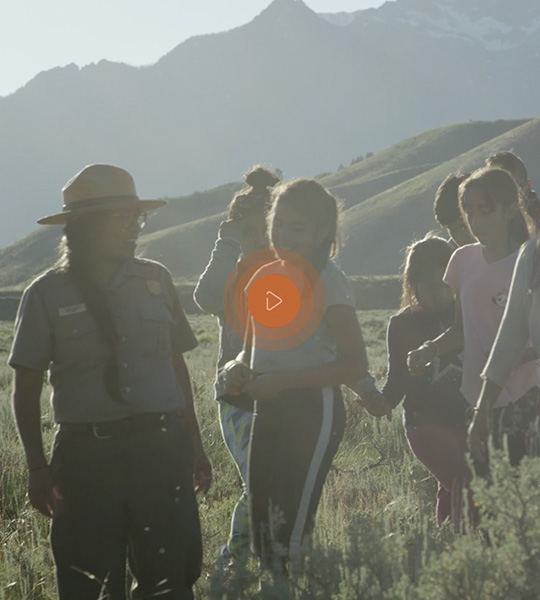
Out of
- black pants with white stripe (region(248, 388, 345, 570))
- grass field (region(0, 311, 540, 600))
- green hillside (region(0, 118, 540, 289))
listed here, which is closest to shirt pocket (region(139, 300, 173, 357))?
black pants with white stripe (region(248, 388, 345, 570))

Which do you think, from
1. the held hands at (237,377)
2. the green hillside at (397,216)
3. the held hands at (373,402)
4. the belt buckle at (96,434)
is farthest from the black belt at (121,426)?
the green hillside at (397,216)

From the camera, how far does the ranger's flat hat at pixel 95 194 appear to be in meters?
3.18

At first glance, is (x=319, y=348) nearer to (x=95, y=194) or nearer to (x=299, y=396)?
(x=299, y=396)

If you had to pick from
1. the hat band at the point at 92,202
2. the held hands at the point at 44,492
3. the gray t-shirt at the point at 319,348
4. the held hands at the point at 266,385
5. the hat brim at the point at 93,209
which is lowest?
the held hands at the point at 44,492

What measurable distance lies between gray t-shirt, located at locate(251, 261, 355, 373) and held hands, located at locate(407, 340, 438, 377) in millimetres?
959

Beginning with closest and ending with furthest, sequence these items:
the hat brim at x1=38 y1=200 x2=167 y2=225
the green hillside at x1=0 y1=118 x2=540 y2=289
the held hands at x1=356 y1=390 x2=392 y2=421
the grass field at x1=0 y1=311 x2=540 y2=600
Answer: the grass field at x1=0 y1=311 x2=540 y2=600
the hat brim at x1=38 y1=200 x2=167 y2=225
the held hands at x1=356 y1=390 x2=392 y2=421
the green hillside at x1=0 y1=118 x2=540 y2=289

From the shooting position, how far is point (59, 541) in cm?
300

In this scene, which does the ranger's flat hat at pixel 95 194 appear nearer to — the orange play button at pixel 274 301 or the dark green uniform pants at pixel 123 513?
the orange play button at pixel 274 301

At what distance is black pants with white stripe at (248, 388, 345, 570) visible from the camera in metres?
3.16

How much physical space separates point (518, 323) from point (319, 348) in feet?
2.81

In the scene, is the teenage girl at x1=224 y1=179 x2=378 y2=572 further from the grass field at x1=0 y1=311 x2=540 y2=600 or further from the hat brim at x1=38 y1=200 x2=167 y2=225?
the hat brim at x1=38 y1=200 x2=167 y2=225

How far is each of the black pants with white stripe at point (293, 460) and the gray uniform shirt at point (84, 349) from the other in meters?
0.42

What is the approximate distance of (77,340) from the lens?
304 centimetres

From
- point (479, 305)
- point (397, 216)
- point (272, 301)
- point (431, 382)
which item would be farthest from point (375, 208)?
point (272, 301)
